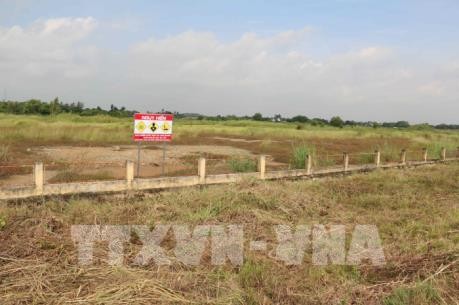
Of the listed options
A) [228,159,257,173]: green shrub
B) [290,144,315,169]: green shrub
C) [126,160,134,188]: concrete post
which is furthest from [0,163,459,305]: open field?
[290,144,315,169]: green shrub

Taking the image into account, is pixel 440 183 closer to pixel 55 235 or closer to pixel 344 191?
pixel 344 191

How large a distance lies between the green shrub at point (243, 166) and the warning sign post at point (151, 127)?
9.25ft

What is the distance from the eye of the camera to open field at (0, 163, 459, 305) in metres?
3.90

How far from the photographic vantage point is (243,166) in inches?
474

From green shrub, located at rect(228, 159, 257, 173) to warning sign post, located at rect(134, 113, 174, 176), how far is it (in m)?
2.82

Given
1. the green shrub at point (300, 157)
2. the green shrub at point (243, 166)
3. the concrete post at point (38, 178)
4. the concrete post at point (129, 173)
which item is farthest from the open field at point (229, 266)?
the green shrub at point (300, 157)

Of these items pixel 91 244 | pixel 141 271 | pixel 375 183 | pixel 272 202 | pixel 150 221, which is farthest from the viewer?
pixel 375 183

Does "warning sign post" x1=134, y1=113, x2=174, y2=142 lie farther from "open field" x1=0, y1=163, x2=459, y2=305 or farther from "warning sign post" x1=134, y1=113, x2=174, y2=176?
"open field" x1=0, y1=163, x2=459, y2=305

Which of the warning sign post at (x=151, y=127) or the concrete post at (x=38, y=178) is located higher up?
the warning sign post at (x=151, y=127)

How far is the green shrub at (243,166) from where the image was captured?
11.9 metres

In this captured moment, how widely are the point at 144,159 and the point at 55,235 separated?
42.4 feet

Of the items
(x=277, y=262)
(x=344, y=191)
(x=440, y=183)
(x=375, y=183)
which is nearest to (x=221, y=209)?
(x=277, y=262)

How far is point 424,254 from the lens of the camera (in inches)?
203

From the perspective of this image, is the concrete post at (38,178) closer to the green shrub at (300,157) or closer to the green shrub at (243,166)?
the green shrub at (243,166)
